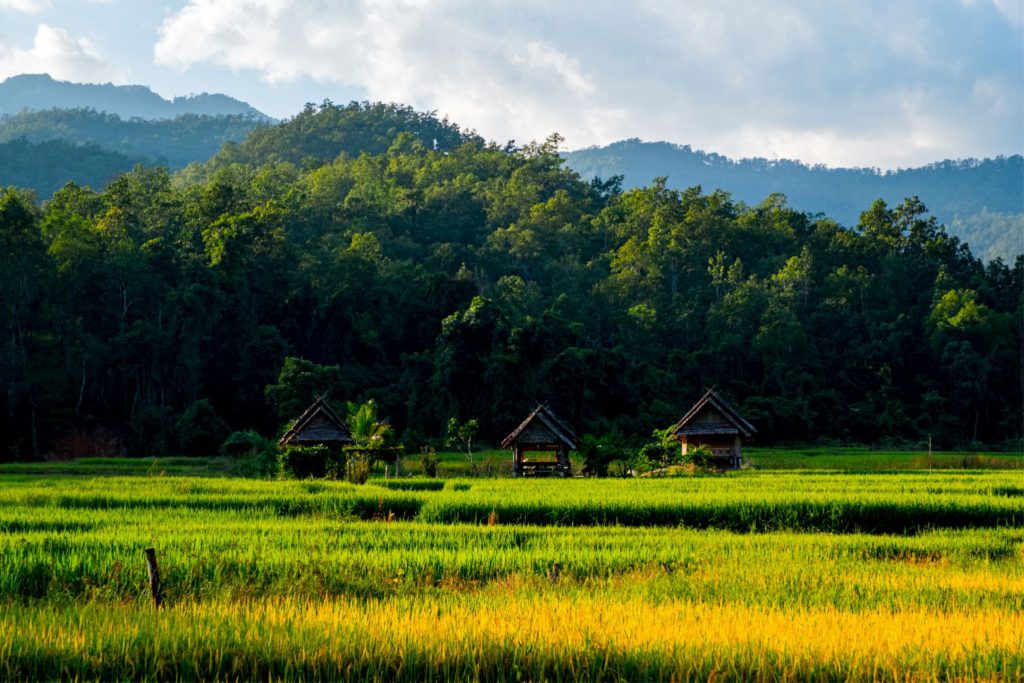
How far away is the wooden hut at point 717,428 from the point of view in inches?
1309

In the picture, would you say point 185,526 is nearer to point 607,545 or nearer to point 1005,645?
point 607,545

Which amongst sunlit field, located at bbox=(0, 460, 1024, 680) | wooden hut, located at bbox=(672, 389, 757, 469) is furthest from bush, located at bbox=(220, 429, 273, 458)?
sunlit field, located at bbox=(0, 460, 1024, 680)

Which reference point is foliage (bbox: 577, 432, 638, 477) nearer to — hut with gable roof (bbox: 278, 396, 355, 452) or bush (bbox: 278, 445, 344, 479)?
hut with gable roof (bbox: 278, 396, 355, 452)

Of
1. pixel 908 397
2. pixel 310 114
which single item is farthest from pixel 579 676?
pixel 310 114

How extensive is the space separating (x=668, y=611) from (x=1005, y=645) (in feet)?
7.91

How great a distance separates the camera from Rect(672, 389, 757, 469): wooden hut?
109 ft

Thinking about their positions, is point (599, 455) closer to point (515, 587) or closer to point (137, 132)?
point (515, 587)

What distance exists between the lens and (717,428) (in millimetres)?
33344

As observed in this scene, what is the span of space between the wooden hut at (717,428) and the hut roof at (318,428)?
11.0m

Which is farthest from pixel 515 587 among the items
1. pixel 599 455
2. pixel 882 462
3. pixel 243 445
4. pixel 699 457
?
pixel 243 445

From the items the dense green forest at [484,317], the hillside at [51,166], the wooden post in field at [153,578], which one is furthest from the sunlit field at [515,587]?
the hillside at [51,166]

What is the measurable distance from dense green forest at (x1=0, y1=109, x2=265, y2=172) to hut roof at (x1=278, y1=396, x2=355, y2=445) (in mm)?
103823

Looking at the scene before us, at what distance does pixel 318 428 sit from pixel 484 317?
16.1 meters

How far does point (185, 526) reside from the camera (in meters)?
13.6
